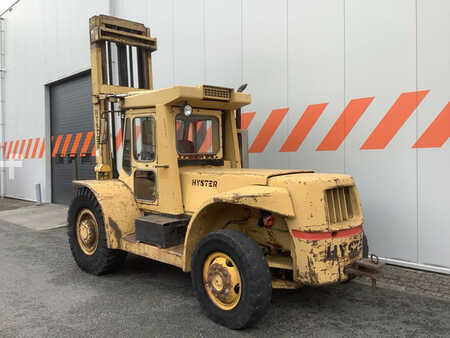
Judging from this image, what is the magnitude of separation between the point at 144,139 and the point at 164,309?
206 cm

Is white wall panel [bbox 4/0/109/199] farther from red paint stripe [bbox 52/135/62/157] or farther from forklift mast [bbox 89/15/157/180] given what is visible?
forklift mast [bbox 89/15/157/180]

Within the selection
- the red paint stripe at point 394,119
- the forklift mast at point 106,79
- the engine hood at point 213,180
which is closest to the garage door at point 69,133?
the forklift mast at point 106,79

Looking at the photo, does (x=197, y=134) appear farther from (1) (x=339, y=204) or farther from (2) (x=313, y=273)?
(2) (x=313, y=273)

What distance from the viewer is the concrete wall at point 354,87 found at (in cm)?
540

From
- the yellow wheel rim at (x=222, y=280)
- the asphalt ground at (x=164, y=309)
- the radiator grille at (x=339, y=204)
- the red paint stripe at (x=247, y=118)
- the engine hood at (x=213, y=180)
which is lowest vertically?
the asphalt ground at (x=164, y=309)

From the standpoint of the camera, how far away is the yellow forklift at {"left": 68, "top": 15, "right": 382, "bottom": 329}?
12.2 ft

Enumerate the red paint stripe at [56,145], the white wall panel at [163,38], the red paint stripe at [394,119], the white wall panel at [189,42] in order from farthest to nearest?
the red paint stripe at [56,145]
the white wall panel at [163,38]
the white wall panel at [189,42]
the red paint stripe at [394,119]

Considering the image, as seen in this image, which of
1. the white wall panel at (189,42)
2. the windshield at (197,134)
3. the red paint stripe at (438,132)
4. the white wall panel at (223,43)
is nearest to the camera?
the windshield at (197,134)

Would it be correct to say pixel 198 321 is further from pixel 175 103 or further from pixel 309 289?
pixel 175 103

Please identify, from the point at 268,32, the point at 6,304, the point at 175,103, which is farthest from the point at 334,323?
the point at 268,32

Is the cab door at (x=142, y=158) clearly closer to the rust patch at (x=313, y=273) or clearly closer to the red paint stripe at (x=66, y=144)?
the rust patch at (x=313, y=273)

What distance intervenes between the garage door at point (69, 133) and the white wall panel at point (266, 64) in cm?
649

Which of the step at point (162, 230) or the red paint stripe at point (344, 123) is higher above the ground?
the red paint stripe at point (344, 123)

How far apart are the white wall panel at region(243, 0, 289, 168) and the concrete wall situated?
18 millimetres
